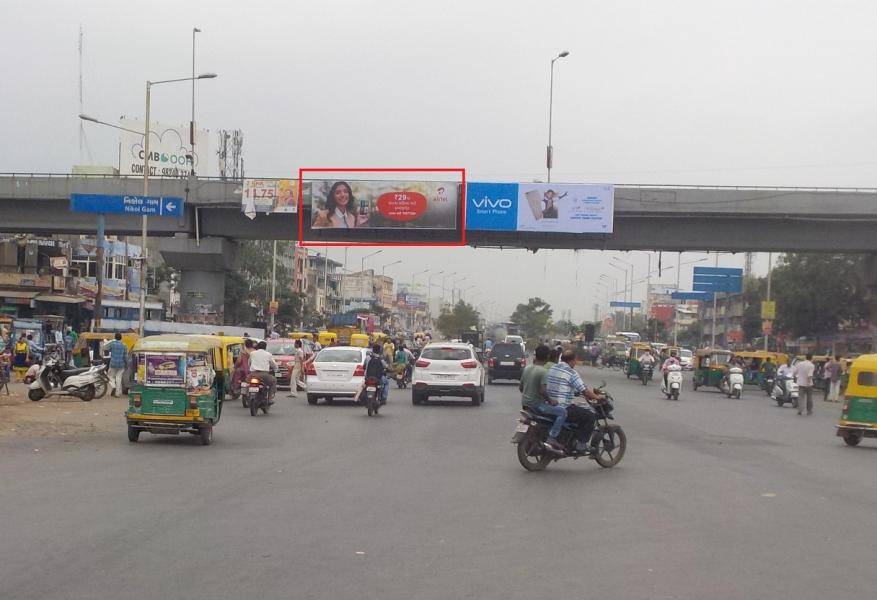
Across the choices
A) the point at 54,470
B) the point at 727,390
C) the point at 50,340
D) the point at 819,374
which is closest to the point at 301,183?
the point at 50,340

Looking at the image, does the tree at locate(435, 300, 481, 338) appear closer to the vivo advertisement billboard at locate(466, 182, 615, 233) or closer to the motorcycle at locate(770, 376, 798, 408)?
the vivo advertisement billboard at locate(466, 182, 615, 233)

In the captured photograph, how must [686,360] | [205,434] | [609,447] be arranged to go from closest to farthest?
1. [609,447]
2. [205,434]
3. [686,360]

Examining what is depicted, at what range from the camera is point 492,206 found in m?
44.5

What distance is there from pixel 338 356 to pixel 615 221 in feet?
71.1

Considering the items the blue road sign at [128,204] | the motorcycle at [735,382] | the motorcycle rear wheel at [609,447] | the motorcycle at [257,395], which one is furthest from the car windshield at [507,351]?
the motorcycle rear wheel at [609,447]

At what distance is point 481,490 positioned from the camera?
467 inches

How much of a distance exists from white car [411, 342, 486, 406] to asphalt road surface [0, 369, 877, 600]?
9037 mm

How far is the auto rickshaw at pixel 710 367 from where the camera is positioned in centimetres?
4300

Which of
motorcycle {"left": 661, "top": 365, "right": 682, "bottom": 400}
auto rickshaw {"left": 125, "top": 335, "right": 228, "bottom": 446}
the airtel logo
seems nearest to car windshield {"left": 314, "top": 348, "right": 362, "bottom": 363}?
auto rickshaw {"left": 125, "top": 335, "right": 228, "bottom": 446}

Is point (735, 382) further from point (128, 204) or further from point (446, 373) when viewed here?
point (128, 204)

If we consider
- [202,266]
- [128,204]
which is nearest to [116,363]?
[128,204]

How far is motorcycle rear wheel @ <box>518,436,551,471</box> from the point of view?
1371cm

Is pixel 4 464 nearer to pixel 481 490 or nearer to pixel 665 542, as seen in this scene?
pixel 481 490

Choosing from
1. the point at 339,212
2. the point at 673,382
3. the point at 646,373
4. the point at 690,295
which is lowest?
the point at 646,373
